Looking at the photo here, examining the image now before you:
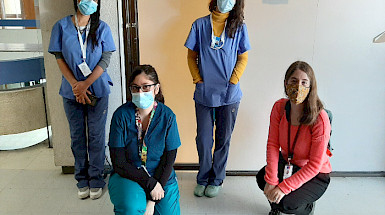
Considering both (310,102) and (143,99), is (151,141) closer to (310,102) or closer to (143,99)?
(143,99)

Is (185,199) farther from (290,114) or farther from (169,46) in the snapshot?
(169,46)

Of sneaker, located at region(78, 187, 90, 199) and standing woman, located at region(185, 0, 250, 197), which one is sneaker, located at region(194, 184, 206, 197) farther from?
sneaker, located at region(78, 187, 90, 199)

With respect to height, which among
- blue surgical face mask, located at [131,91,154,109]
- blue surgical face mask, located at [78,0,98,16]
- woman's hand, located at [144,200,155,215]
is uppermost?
blue surgical face mask, located at [78,0,98,16]

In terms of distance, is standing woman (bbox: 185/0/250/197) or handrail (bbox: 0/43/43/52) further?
handrail (bbox: 0/43/43/52)

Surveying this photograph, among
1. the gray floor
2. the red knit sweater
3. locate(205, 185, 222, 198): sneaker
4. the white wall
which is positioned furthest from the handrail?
the red knit sweater

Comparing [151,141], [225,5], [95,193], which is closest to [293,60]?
[225,5]

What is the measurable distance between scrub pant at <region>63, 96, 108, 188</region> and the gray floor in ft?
0.50

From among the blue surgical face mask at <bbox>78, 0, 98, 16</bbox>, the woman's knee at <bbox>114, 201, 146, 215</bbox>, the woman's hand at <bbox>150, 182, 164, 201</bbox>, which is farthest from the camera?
the blue surgical face mask at <bbox>78, 0, 98, 16</bbox>

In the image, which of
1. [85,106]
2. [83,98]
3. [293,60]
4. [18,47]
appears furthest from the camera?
[18,47]

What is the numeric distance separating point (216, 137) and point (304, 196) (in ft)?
2.41

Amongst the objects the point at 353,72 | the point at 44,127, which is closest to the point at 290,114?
the point at 353,72

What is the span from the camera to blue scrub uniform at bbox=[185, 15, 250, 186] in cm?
213

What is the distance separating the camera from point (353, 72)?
2492mm

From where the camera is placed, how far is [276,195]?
1811 mm
